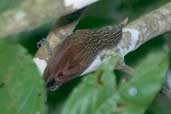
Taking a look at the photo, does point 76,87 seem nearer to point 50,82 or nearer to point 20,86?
point 20,86

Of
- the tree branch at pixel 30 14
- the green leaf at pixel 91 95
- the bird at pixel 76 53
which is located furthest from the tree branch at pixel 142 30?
the green leaf at pixel 91 95

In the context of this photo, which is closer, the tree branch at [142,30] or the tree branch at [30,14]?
the tree branch at [30,14]

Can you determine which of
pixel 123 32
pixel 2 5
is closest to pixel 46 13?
pixel 2 5

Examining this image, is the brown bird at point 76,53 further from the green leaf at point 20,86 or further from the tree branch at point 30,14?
the green leaf at point 20,86

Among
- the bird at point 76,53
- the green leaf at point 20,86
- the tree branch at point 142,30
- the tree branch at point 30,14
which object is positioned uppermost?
the green leaf at point 20,86

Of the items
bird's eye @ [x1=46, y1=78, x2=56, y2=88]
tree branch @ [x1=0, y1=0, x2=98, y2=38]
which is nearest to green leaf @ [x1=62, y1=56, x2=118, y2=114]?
bird's eye @ [x1=46, y1=78, x2=56, y2=88]

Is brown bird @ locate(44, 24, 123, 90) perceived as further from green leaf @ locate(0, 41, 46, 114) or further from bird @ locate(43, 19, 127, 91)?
green leaf @ locate(0, 41, 46, 114)

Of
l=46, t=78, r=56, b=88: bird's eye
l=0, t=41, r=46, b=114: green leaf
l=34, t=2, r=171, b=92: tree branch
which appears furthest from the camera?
l=34, t=2, r=171, b=92: tree branch

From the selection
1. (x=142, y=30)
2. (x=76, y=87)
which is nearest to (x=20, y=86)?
(x=76, y=87)

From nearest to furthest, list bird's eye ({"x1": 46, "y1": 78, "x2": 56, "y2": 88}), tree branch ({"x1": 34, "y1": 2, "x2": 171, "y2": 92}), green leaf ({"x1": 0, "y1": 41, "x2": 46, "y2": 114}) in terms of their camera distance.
Result: 1. green leaf ({"x1": 0, "y1": 41, "x2": 46, "y2": 114})
2. bird's eye ({"x1": 46, "y1": 78, "x2": 56, "y2": 88})
3. tree branch ({"x1": 34, "y1": 2, "x2": 171, "y2": 92})
